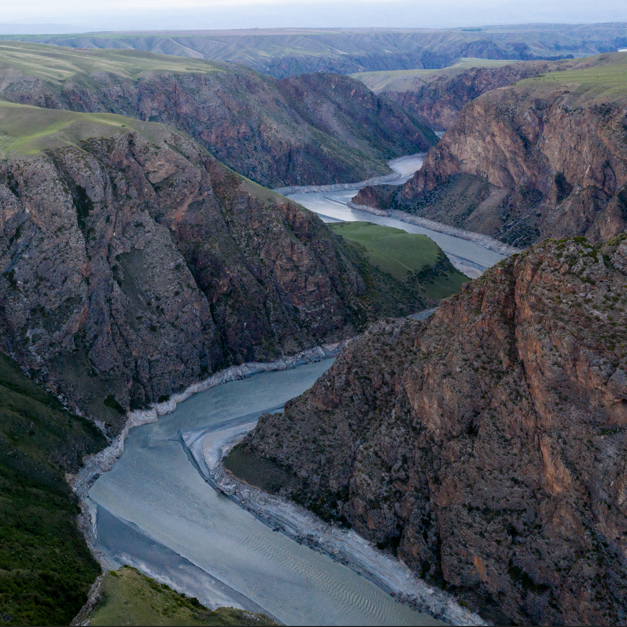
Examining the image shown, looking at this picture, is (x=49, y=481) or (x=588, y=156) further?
(x=588, y=156)

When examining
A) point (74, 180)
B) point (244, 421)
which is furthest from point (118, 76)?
point (244, 421)

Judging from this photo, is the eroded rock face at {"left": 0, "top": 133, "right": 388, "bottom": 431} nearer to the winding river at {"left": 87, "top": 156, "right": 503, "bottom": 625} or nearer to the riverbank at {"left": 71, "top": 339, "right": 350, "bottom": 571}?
the riverbank at {"left": 71, "top": 339, "right": 350, "bottom": 571}

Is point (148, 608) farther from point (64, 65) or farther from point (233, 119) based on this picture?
point (64, 65)

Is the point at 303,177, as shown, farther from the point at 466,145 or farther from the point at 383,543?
the point at 383,543

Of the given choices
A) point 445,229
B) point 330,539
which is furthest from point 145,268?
point 445,229

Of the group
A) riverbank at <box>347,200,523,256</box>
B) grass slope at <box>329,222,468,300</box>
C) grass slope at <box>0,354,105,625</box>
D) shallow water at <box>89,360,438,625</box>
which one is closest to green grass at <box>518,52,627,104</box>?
riverbank at <box>347,200,523,256</box>

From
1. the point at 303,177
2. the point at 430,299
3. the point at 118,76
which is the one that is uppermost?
the point at 118,76

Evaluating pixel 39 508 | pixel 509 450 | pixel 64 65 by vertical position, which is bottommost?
pixel 39 508
